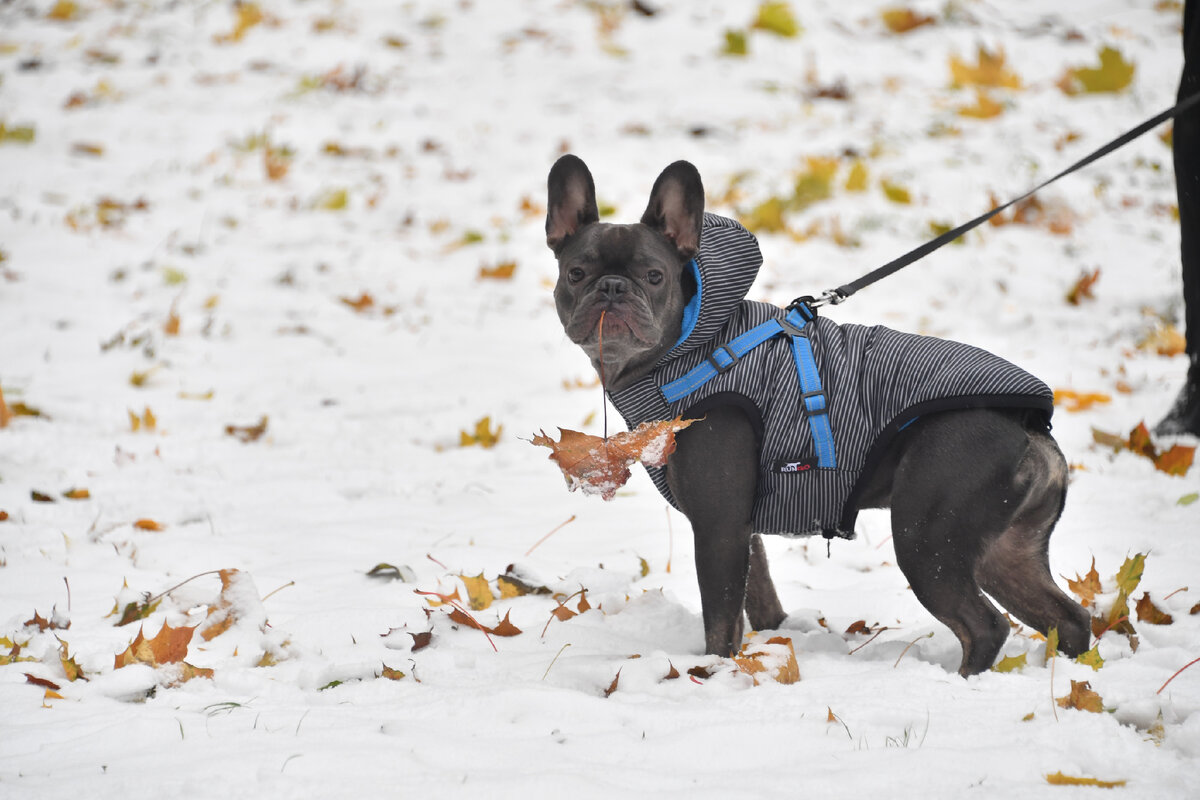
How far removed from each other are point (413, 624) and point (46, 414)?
3.13 m

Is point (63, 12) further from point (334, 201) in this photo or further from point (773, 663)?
point (773, 663)

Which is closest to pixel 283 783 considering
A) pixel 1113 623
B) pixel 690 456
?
pixel 690 456

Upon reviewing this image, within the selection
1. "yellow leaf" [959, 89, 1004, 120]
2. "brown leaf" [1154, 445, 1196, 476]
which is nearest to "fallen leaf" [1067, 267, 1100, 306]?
"brown leaf" [1154, 445, 1196, 476]

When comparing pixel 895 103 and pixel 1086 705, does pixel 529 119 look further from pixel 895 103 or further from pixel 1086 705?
pixel 1086 705

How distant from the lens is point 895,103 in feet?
36.2

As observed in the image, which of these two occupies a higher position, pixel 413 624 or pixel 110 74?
pixel 110 74

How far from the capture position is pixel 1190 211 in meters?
4.40

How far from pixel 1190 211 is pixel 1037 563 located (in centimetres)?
226

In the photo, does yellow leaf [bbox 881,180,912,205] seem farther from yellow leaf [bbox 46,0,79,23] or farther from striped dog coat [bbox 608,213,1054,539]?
yellow leaf [bbox 46,0,79,23]

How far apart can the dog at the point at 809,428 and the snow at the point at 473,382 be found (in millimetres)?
249

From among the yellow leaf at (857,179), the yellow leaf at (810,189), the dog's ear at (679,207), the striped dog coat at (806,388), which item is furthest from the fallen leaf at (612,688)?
the yellow leaf at (857,179)

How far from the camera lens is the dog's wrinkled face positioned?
314 centimetres

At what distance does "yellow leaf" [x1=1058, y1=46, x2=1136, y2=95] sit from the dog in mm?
8776

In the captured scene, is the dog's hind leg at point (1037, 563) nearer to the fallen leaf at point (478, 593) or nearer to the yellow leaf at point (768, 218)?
the fallen leaf at point (478, 593)
